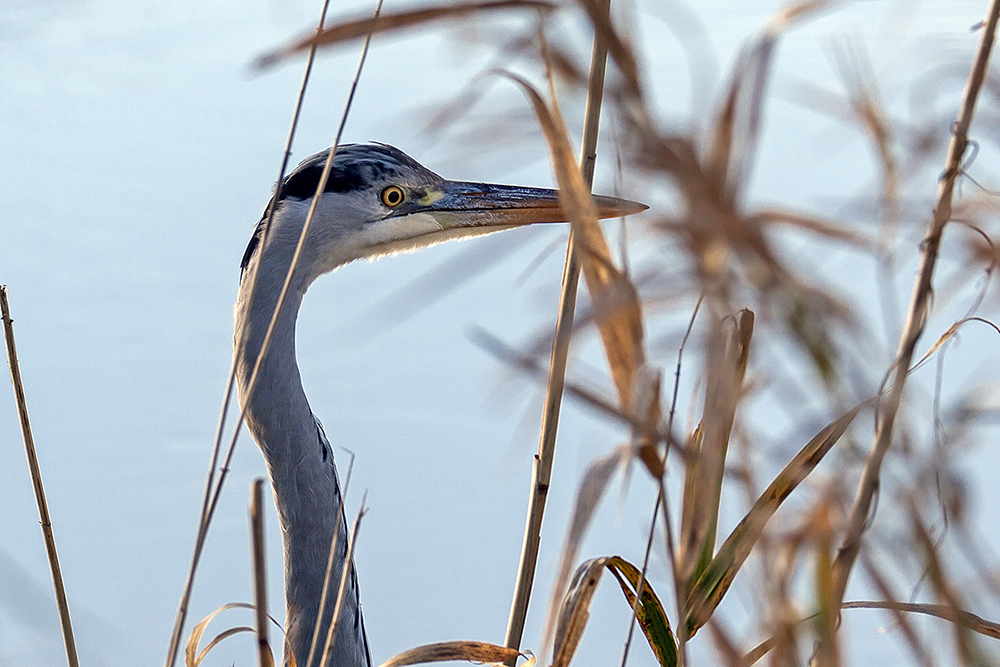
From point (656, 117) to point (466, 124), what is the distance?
18 centimetres

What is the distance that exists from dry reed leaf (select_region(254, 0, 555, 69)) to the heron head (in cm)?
105

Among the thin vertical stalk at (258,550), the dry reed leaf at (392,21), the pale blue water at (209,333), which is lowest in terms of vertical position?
the thin vertical stalk at (258,550)

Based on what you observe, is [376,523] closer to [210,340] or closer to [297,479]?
[210,340]

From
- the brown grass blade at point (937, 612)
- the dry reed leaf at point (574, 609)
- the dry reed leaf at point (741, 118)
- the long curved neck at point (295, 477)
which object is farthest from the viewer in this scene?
the long curved neck at point (295, 477)

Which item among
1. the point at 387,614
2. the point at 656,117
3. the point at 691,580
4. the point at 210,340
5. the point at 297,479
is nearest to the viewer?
the point at 656,117

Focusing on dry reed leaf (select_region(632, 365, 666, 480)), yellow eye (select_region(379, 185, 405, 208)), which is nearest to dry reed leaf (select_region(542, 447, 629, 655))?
dry reed leaf (select_region(632, 365, 666, 480))

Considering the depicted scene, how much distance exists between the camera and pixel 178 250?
4414 millimetres

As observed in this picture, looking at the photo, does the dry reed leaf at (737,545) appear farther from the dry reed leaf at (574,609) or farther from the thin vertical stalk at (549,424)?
the thin vertical stalk at (549,424)

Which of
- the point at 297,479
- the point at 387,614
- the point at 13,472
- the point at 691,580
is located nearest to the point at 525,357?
the point at 691,580

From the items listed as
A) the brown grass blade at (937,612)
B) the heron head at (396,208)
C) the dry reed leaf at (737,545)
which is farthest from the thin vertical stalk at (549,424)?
the heron head at (396,208)

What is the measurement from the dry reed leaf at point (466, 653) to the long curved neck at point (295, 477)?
47cm

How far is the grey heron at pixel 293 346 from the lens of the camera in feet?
5.00

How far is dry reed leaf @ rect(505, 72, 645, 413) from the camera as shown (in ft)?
2.27

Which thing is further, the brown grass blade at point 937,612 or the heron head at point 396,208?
the heron head at point 396,208
